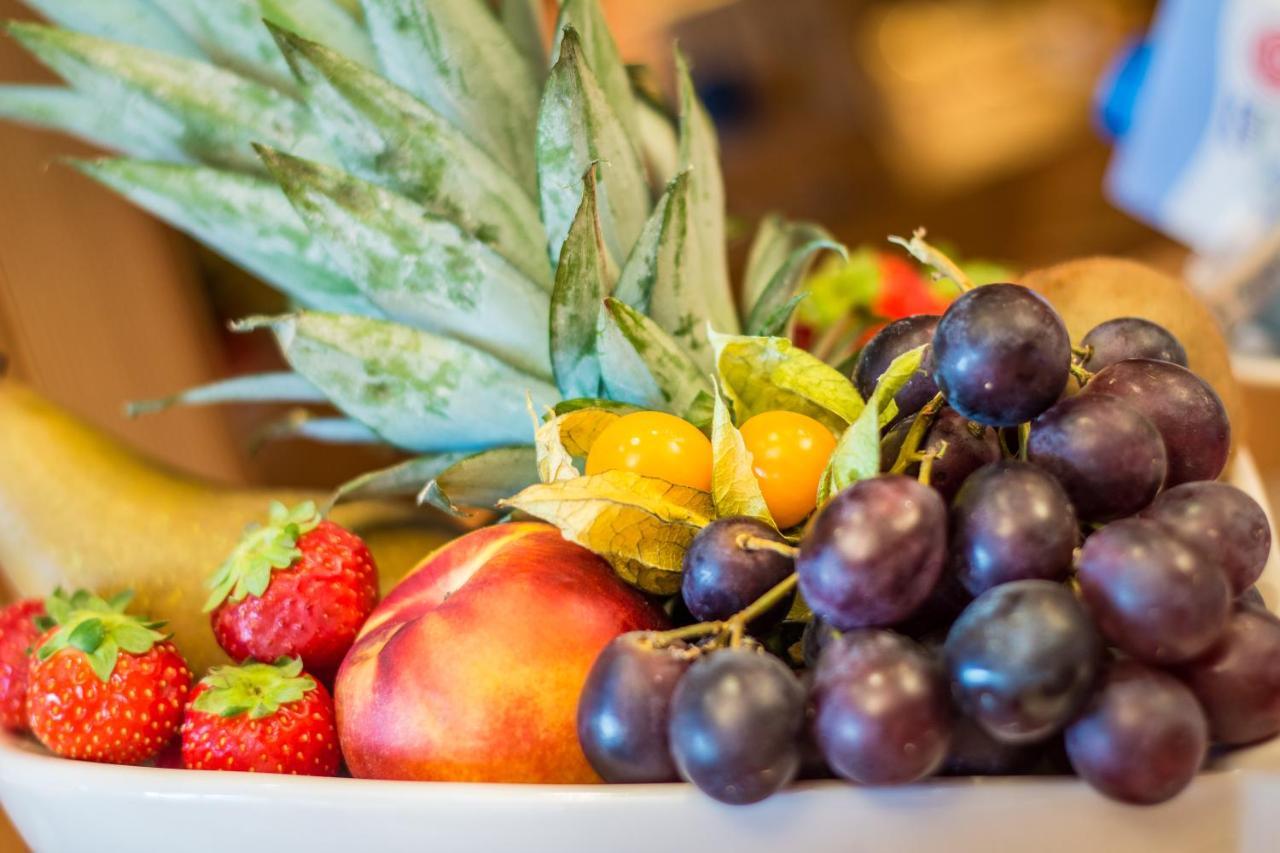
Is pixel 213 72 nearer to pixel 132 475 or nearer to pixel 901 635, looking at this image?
pixel 132 475

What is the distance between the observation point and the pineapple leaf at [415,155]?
0.64m

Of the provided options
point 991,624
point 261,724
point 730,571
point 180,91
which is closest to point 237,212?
point 180,91

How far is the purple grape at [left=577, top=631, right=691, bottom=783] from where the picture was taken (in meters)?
0.43

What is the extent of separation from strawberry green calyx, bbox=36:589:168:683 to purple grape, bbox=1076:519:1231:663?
20.1 inches

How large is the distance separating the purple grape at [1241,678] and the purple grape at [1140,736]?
2 cm

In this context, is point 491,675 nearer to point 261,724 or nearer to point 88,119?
point 261,724

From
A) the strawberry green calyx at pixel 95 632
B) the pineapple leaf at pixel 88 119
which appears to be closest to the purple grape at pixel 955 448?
the strawberry green calyx at pixel 95 632

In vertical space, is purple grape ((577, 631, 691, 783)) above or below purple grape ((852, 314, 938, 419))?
below

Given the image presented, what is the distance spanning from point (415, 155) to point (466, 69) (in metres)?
0.07

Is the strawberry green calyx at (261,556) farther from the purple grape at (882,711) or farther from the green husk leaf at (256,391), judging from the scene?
the purple grape at (882,711)

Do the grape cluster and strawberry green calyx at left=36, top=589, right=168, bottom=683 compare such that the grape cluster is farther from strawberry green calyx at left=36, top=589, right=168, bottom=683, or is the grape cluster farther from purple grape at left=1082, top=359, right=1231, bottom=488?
strawberry green calyx at left=36, top=589, right=168, bottom=683

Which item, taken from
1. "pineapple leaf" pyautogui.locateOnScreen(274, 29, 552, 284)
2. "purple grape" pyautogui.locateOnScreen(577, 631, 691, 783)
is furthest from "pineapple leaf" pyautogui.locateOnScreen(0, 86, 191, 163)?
"purple grape" pyautogui.locateOnScreen(577, 631, 691, 783)

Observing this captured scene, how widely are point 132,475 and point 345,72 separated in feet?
1.19

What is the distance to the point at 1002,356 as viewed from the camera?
0.43 m
